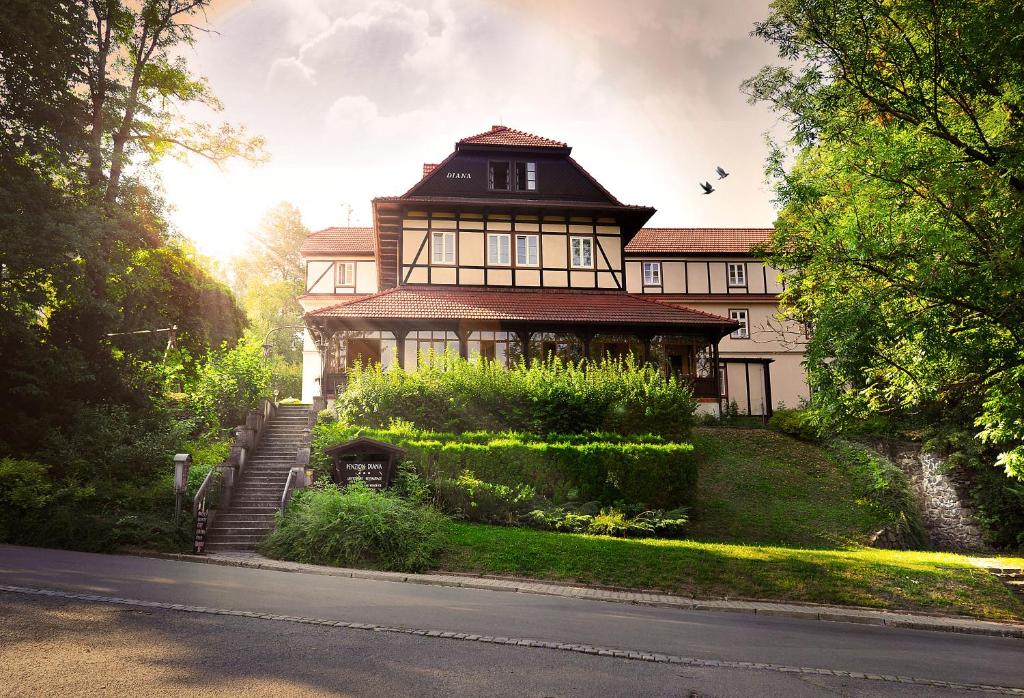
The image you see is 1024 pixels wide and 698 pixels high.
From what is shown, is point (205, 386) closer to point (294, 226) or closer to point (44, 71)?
point (44, 71)

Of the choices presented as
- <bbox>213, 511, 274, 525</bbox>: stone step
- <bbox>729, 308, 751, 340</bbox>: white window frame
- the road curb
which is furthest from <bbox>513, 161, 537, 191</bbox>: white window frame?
the road curb

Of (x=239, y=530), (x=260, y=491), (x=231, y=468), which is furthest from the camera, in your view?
(x=260, y=491)

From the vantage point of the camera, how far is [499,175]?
2856 cm

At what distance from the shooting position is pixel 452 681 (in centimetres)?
554

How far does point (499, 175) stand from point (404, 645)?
2435 cm

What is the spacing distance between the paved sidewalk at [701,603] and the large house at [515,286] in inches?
452

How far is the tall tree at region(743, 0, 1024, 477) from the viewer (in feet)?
36.0

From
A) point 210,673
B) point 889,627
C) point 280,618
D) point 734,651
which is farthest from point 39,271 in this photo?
point 889,627

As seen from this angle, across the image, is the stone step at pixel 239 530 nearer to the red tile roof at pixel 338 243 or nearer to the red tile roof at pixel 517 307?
the red tile roof at pixel 517 307

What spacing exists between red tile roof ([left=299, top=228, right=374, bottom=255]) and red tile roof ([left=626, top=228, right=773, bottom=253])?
14.9 metres

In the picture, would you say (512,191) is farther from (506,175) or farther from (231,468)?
(231,468)

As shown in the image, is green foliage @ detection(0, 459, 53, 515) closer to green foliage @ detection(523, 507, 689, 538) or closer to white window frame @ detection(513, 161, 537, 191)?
green foliage @ detection(523, 507, 689, 538)

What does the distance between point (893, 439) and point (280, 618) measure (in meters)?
19.9

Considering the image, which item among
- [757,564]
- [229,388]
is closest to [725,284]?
[229,388]
